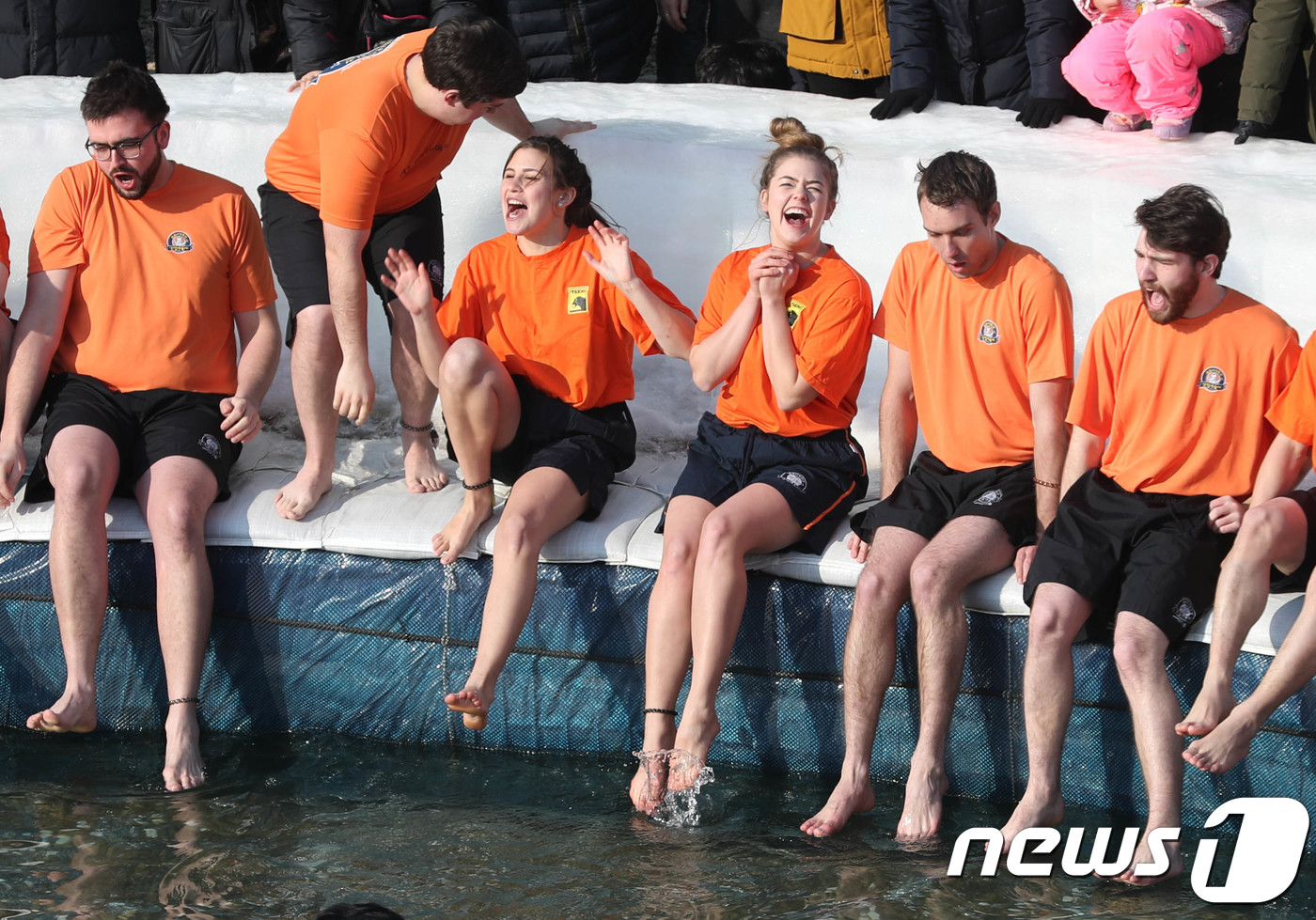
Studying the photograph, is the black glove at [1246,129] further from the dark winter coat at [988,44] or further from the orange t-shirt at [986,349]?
the orange t-shirt at [986,349]

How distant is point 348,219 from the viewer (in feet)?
11.9

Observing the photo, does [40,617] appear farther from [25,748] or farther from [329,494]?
[329,494]

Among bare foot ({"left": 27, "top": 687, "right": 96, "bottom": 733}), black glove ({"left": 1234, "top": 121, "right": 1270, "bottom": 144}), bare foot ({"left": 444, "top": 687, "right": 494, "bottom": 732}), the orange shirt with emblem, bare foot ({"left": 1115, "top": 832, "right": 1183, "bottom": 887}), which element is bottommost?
bare foot ({"left": 1115, "top": 832, "right": 1183, "bottom": 887})

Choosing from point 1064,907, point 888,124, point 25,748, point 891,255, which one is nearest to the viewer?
point 1064,907

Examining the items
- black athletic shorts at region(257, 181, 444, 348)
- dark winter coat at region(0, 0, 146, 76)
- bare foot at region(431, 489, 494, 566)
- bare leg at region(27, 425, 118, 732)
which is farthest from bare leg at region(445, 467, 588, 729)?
dark winter coat at region(0, 0, 146, 76)

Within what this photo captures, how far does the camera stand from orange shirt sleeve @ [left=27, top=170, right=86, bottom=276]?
12.5ft

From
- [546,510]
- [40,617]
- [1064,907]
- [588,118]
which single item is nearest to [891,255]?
[588,118]

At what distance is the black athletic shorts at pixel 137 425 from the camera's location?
3723 mm

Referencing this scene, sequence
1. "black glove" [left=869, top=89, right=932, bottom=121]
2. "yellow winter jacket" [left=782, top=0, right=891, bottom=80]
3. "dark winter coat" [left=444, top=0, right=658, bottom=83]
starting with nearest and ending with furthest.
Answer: "black glove" [left=869, top=89, right=932, bottom=121] → "yellow winter jacket" [left=782, top=0, right=891, bottom=80] → "dark winter coat" [left=444, top=0, right=658, bottom=83]

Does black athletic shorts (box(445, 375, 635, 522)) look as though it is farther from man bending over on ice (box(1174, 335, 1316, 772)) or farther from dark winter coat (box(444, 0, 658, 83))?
dark winter coat (box(444, 0, 658, 83))

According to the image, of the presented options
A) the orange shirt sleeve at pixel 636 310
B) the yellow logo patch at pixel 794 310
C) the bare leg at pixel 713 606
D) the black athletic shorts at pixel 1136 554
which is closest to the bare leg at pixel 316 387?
the orange shirt sleeve at pixel 636 310

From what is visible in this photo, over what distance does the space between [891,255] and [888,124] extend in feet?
1.84

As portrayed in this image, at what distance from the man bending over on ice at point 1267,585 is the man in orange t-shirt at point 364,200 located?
1827 mm

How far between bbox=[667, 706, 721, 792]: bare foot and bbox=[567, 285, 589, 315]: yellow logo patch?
1025mm
